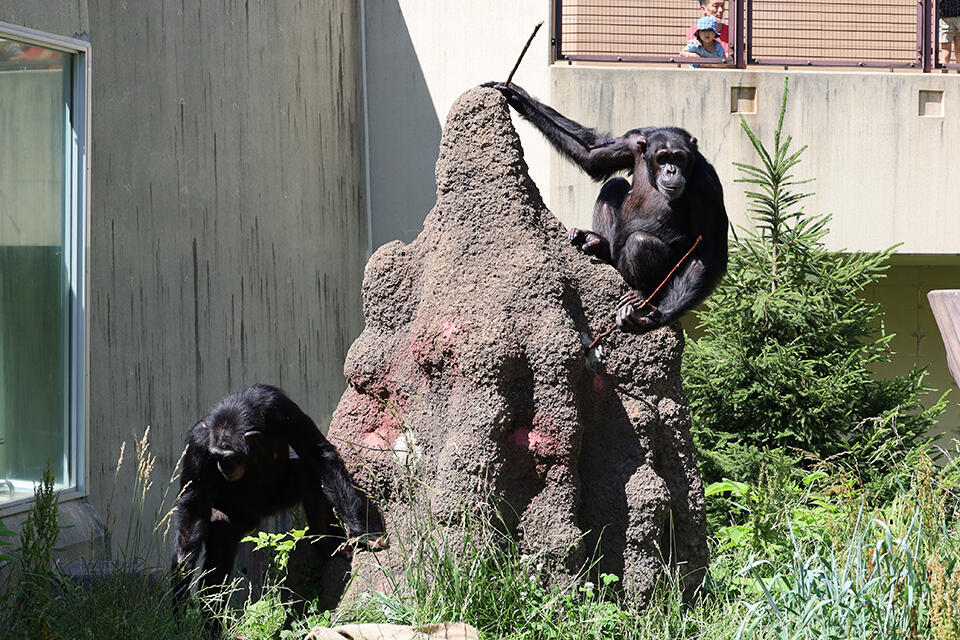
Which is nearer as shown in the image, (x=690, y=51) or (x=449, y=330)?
(x=449, y=330)

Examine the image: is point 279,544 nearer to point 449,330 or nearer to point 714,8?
point 449,330

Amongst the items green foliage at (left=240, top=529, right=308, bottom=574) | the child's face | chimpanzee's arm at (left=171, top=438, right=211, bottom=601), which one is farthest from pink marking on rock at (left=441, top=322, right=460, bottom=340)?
the child's face

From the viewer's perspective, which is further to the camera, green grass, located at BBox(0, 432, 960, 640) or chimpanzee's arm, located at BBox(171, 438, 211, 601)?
chimpanzee's arm, located at BBox(171, 438, 211, 601)

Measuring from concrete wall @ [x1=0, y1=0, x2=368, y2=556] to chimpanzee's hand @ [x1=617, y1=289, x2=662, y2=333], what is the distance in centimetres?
288

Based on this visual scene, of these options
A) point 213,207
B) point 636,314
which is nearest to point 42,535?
point 636,314

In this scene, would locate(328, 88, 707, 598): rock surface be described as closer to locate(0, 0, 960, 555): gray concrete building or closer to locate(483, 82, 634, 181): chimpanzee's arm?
locate(483, 82, 634, 181): chimpanzee's arm

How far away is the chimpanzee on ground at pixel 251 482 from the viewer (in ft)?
15.7

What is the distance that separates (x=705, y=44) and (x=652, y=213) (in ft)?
15.3

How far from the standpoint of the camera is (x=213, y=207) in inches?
310

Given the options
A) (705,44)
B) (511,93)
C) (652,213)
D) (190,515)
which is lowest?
(190,515)

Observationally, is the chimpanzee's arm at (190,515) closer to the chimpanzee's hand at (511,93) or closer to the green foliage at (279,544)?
the green foliage at (279,544)

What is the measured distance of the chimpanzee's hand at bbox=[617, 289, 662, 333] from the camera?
184 inches

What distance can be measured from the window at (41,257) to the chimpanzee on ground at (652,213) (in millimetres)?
2357

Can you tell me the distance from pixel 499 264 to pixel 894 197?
19.9ft
